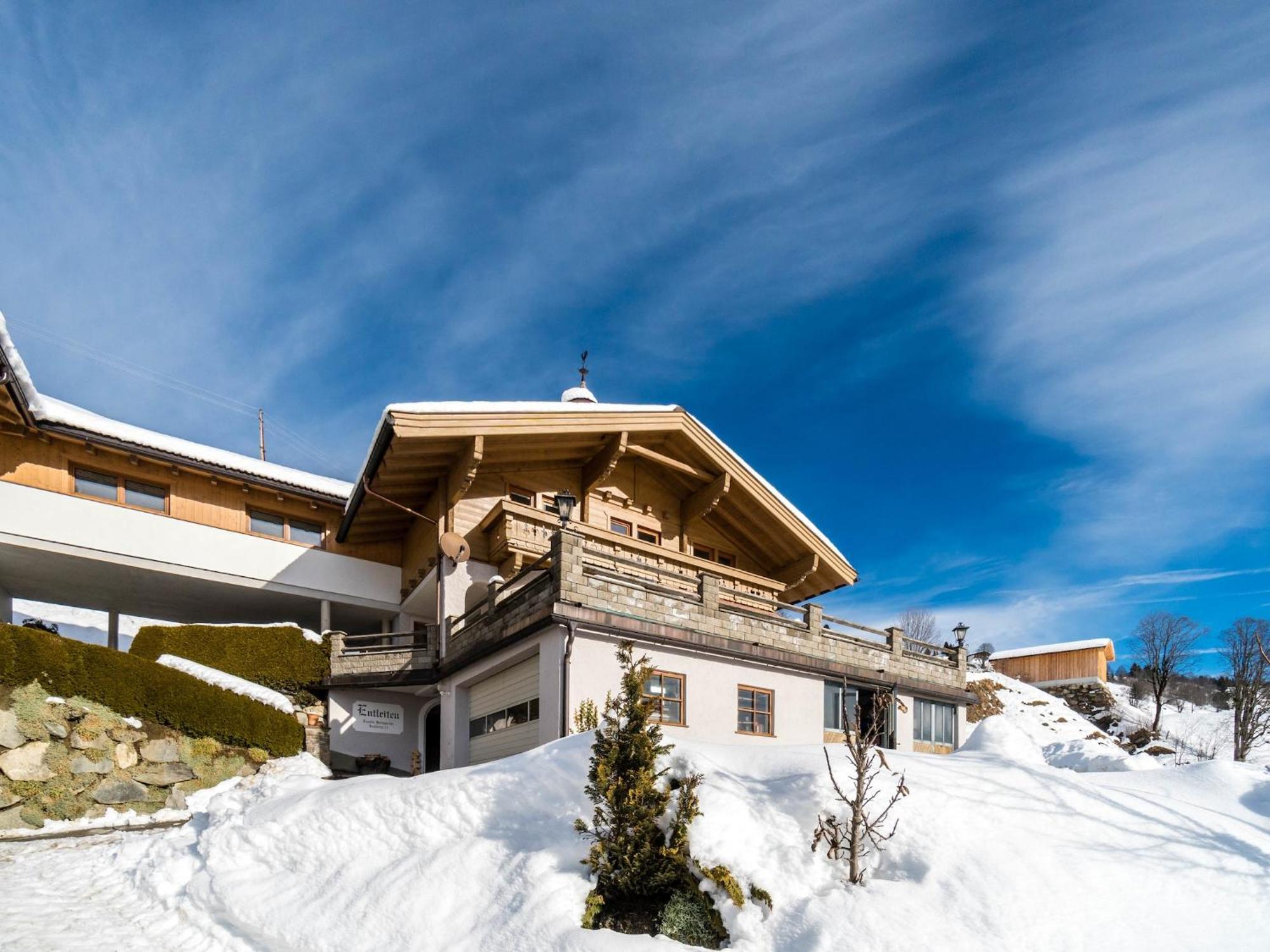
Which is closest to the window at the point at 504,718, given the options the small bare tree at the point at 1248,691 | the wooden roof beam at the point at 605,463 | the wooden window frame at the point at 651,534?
the wooden roof beam at the point at 605,463

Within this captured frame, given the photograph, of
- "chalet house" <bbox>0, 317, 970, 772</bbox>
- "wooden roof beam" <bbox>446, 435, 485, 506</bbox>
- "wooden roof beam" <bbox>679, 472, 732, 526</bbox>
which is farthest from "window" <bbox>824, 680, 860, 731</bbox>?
"wooden roof beam" <bbox>446, 435, 485, 506</bbox>

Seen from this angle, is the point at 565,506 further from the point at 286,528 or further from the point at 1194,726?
the point at 1194,726

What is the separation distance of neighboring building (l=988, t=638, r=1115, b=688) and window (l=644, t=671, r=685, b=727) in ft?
107

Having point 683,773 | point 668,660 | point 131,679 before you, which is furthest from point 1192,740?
point 131,679

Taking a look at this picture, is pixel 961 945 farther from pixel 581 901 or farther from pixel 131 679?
pixel 131 679

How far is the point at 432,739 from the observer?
21.6 m

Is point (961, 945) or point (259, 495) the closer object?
point (961, 945)

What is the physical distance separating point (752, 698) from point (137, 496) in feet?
54.3

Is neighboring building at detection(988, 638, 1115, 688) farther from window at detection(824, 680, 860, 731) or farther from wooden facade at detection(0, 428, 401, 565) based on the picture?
wooden facade at detection(0, 428, 401, 565)

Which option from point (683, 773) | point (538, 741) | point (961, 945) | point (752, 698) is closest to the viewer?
point (961, 945)

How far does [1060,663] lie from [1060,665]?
0.31ft

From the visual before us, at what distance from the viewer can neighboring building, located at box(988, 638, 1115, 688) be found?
1553 inches

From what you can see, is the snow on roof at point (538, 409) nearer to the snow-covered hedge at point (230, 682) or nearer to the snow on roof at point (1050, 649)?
the snow-covered hedge at point (230, 682)

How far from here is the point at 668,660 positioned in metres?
14.8
